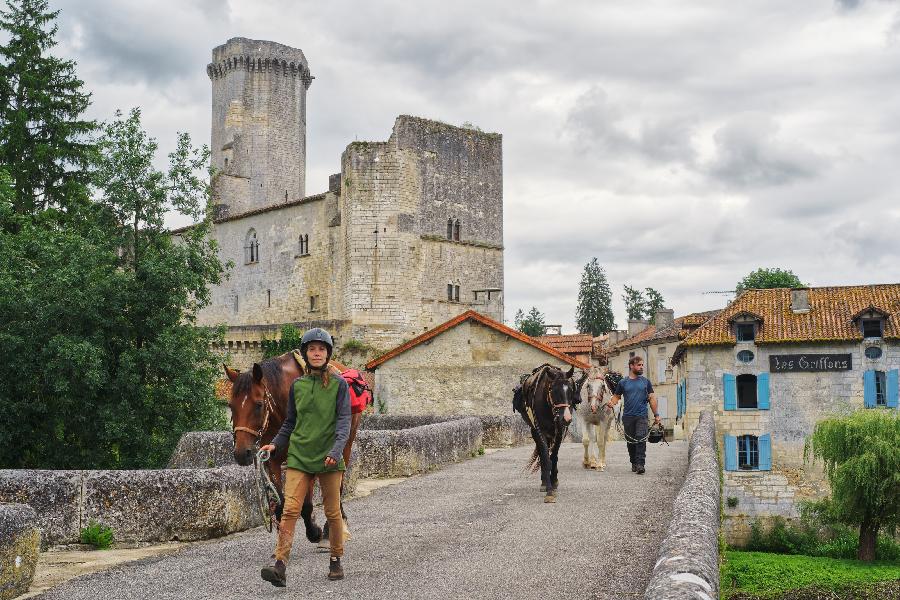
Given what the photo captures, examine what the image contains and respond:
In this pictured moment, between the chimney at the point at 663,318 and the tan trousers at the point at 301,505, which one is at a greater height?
the chimney at the point at 663,318

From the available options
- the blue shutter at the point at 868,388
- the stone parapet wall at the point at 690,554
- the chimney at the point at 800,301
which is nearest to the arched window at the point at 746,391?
the chimney at the point at 800,301

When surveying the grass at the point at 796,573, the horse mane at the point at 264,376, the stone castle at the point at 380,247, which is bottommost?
the grass at the point at 796,573

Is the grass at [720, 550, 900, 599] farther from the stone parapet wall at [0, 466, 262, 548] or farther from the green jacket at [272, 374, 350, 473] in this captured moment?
the green jacket at [272, 374, 350, 473]

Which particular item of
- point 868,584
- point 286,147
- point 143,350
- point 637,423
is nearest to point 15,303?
point 143,350

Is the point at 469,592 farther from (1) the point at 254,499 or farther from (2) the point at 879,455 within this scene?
(2) the point at 879,455

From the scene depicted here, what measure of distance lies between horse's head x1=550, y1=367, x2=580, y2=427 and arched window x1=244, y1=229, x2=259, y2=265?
150ft

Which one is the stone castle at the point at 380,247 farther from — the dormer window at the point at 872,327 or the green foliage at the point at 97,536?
the green foliage at the point at 97,536

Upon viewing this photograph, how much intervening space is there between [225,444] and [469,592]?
699cm

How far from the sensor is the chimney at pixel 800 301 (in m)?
40.2

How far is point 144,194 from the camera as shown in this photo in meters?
21.3

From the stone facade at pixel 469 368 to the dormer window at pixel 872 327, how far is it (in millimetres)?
17691

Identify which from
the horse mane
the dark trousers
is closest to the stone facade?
the dark trousers

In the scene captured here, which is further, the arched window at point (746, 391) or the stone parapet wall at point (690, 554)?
the arched window at point (746, 391)

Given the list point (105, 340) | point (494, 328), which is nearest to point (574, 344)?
point (494, 328)
